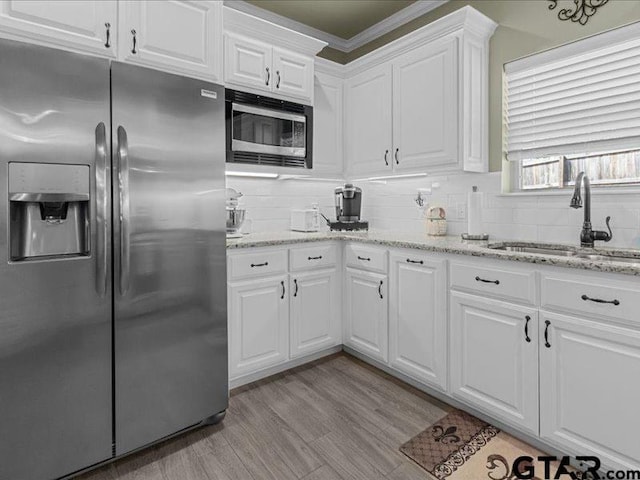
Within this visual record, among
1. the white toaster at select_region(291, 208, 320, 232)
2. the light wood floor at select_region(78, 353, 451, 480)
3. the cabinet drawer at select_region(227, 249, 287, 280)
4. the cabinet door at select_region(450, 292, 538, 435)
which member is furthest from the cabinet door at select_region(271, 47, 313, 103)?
the light wood floor at select_region(78, 353, 451, 480)

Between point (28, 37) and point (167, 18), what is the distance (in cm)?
62

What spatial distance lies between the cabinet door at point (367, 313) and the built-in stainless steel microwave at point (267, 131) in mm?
958

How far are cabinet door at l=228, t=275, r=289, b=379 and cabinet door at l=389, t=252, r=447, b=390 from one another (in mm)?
715

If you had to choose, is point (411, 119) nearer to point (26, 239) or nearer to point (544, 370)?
point (544, 370)

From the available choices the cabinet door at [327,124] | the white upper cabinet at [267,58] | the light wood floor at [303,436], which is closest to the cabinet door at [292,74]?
the white upper cabinet at [267,58]

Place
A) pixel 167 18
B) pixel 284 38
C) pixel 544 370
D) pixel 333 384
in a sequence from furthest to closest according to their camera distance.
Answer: pixel 284 38 < pixel 333 384 < pixel 167 18 < pixel 544 370

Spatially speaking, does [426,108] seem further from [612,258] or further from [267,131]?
A: [612,258]

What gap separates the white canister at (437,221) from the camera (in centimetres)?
276

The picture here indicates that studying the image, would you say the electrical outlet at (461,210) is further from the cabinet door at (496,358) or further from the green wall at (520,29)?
the cabinet door at (496,358)

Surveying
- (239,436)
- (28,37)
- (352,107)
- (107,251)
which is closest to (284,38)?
(352,107)

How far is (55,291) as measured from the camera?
1.51 meters

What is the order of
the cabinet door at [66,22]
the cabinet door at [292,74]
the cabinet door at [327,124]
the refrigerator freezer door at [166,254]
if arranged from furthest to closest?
the cabinet door at [327,124] → the cabinet door at [292,74] → the refrigerator freezer door at [166,254] → the cabinet door at [66,22]

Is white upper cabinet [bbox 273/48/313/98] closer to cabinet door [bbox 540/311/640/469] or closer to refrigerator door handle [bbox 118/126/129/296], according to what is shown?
refrigerator door handle [bbox 118/126/129/296]

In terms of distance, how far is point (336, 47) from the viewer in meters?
3.61
